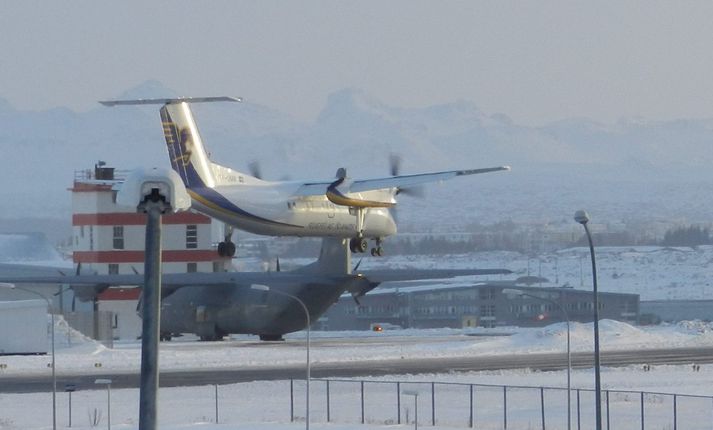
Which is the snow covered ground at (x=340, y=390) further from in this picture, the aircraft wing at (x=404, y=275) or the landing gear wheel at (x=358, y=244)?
the landing gear wheel at (x=358, y=244)

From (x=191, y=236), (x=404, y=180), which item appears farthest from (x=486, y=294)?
(x=404, y=180)

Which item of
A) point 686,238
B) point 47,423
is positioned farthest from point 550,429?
point 686,238

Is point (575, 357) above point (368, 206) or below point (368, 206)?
below

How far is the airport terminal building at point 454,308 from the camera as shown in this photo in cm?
11391

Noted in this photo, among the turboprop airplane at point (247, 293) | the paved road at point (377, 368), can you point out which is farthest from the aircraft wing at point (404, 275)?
the paved road at point (377, 368)

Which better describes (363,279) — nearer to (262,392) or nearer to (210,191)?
(210,191)

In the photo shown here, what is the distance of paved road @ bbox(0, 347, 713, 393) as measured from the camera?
5000 cm

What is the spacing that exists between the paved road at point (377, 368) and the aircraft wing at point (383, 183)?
945cm

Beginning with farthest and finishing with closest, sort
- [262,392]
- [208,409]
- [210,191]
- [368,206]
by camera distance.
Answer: [368,206] → [210,191] → [262,392] → [208,409]

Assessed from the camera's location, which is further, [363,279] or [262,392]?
[363,279]

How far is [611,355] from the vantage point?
214 feet

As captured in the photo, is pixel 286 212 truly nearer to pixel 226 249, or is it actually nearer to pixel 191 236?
pixel 226 249

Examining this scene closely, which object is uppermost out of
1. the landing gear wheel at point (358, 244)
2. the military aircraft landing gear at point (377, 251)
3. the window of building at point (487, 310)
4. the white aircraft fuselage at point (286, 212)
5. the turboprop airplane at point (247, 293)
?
the white aircraft fuselage at point (286, 212)

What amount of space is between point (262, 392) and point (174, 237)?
3875 centimetres
